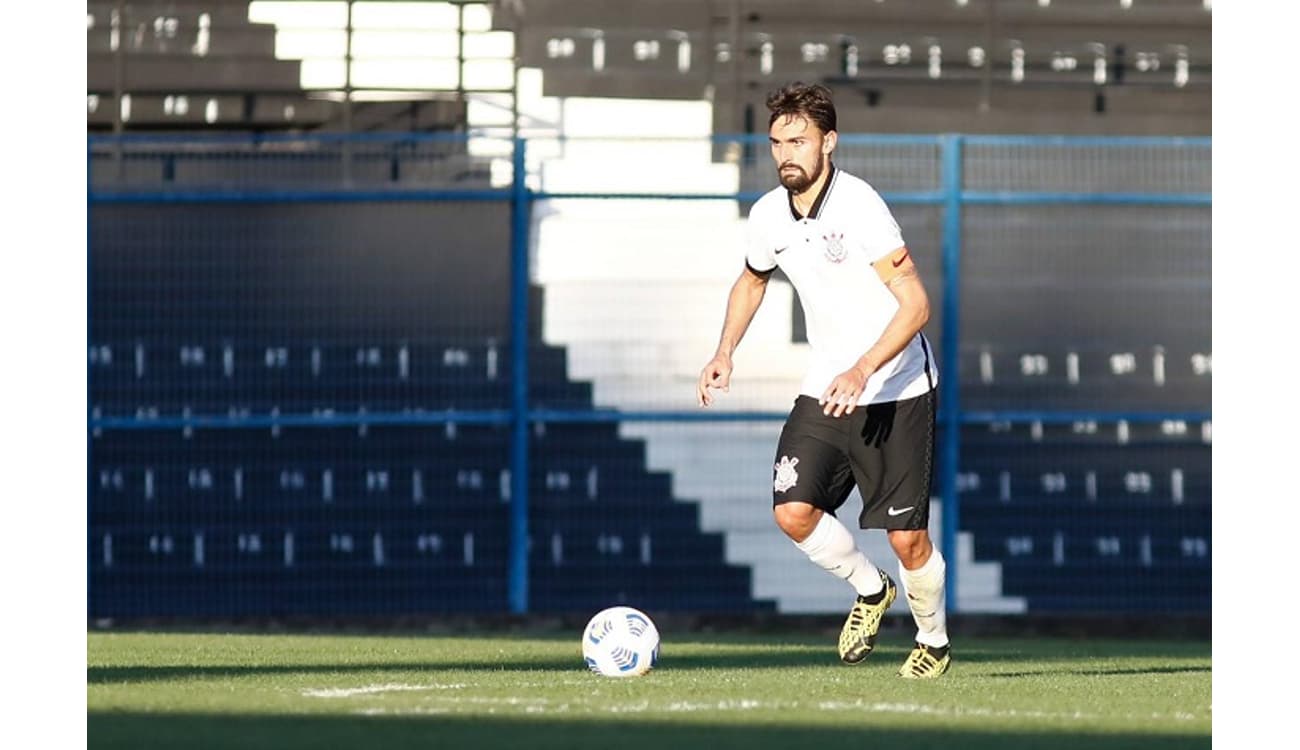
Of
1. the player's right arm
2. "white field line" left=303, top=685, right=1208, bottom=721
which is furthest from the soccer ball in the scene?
"white field line" left=303, top=685, right=1208, bottom=721

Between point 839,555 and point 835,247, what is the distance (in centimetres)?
110

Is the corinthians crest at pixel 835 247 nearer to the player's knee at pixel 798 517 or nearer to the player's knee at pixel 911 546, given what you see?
the player's knee at pixel 798 517

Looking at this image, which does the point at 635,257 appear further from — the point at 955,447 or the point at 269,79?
the point at 269,79

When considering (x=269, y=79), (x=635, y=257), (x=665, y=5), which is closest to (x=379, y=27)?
(x=269, y=79)

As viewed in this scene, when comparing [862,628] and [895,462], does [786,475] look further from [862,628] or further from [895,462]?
[862,628]

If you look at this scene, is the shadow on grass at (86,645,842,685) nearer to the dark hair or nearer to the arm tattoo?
the arm tattoo

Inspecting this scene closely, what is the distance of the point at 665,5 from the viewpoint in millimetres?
17812

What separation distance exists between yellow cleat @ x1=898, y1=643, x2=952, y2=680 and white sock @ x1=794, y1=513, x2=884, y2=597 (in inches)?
10.6

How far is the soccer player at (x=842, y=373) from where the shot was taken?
865 centimetres

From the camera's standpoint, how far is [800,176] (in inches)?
340

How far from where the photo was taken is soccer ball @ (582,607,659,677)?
902cm

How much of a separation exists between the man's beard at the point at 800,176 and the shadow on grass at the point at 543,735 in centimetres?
217

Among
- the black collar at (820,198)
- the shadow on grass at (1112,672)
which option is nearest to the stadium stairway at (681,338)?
the shadow on grass at (1112,672)
